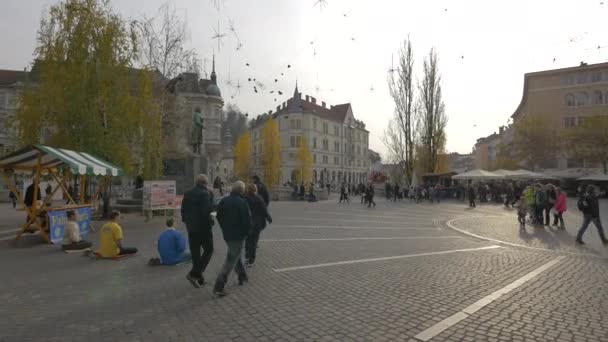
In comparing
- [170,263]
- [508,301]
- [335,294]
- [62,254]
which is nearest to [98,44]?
[62,254]

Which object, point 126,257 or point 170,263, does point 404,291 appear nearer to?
point 170,263

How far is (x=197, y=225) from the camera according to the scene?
6.41 m

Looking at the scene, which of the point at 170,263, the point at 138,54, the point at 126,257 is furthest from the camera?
the point at 138,54

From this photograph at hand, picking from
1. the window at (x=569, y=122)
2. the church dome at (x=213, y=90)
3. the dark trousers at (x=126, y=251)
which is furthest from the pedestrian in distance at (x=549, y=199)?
the church dome at (x=213, y=90)

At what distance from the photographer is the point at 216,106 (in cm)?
6950

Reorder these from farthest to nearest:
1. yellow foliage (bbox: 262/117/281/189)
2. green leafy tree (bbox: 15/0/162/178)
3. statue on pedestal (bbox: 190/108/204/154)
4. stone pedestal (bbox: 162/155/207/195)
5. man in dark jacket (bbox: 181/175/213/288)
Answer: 1. yellow foliage (bbox: 262/117/281/189)
2. statue on pedestal (bbox: 190/108/204/154)
3. stone pedestal (bbox: 162/155/207/195)
4. green leafy tree (bbox: 15/0/162/178)
5. man in dark jacket (bbox: 181/175/213/288)

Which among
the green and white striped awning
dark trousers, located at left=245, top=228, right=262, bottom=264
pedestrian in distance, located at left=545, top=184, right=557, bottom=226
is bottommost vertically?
dark trousers, located at left=245, top=228, right=262, bottom=264

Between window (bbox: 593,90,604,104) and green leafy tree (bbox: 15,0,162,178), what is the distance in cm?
6462

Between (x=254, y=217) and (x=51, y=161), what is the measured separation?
8.11 meters

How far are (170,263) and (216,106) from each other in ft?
211

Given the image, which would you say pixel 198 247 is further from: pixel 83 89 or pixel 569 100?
pixel 569 100

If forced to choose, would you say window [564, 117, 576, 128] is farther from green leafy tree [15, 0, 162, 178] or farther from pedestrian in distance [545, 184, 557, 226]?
green leafy tree [15, 0, 162, 178]

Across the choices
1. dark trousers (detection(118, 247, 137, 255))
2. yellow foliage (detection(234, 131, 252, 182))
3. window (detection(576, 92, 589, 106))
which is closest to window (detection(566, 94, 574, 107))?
window (detection(576, 92, 589, 106))

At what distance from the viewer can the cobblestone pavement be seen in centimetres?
463
